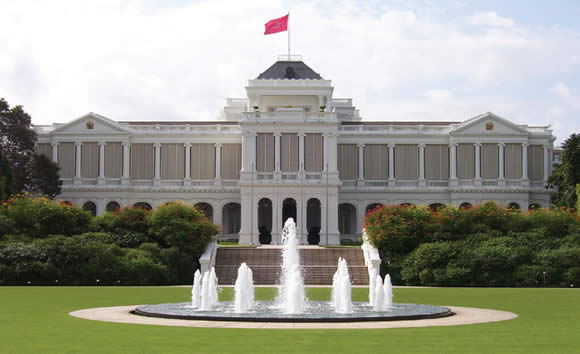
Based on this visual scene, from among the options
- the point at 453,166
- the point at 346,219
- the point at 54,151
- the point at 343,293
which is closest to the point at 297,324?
the point at 343,293

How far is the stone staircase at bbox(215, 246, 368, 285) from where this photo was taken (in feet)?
150

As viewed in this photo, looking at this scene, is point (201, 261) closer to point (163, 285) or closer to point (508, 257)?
point (163, 285)

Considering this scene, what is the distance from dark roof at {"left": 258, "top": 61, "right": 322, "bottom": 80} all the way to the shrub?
3457 centimetres

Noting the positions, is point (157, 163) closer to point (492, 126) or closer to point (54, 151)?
point (54, 151)

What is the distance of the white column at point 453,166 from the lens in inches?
2968

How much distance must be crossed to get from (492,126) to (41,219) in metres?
42.8

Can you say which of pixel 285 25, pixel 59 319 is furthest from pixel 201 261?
pixel 285 25

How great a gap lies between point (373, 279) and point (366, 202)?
49.3 meters

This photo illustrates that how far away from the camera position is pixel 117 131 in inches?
3004

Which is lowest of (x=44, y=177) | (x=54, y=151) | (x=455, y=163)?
(x=44, y=177)

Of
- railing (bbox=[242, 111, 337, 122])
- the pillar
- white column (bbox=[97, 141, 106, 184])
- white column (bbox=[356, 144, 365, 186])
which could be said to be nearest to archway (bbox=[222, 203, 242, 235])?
railing (bbox=[242, 111, 337, 122])

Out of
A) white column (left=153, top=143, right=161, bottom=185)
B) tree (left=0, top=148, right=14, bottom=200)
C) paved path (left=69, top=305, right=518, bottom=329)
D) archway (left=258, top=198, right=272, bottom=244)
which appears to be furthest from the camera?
white column (left=153, top=143, right=161, bottom=185)

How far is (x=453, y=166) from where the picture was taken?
75.7m

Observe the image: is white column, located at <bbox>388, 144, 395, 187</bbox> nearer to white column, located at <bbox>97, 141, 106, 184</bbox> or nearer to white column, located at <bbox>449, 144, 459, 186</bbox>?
white column, located at <bbox>449, 144, 459, 186</bbox>
